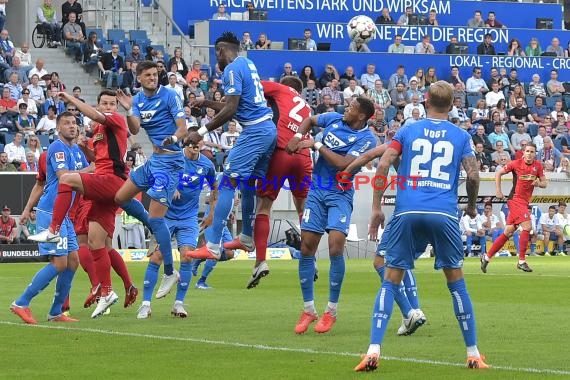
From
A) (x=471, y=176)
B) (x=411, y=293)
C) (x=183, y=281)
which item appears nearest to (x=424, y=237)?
(x=471, y=176)

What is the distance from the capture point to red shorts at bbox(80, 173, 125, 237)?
1508 centimetres

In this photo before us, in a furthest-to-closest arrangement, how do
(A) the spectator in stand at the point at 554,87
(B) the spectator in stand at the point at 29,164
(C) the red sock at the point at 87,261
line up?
(A) the spectator in stand at the point at 554,87
(B) the spectator in stand at the point at 29,164
(C) the red sock at the point at 87,261

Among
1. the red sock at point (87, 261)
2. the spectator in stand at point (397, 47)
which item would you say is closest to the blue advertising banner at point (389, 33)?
the spectator in stand at point (397, 47)

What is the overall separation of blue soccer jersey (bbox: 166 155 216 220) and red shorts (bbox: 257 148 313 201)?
3.30 m

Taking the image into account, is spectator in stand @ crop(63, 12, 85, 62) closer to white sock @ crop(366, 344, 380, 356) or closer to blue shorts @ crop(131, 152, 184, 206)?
blue shorts @ crop(131, 152, 184, 206)

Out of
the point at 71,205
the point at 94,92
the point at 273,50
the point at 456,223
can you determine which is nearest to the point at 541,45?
the point at 273,50

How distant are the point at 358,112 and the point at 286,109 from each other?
1.61m

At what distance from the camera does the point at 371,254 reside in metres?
36.9

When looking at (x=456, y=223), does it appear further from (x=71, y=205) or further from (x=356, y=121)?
(x=71, y=205)

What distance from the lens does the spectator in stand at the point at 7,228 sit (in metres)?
32.2

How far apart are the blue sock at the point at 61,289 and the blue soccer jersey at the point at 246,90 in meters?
2.72

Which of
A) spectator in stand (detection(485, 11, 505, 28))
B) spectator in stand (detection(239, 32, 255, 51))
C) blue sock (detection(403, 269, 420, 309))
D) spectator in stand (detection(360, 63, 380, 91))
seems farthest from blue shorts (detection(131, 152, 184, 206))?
spectator in stand (detection(485, 11, 505, 28))

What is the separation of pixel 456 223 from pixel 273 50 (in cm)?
3119

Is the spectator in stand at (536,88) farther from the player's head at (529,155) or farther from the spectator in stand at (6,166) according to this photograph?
the spectator in stand at (6,166)
